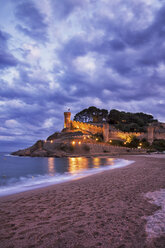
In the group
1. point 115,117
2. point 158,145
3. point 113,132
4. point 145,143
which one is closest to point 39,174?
point 145,143

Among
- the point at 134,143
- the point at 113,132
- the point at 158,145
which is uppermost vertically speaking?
the point at 113,132

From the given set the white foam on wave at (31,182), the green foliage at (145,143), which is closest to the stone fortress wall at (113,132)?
the green foliage at (145,143)

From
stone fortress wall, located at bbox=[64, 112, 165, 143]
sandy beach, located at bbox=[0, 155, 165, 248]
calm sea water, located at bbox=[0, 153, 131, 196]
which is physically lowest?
calm sea water, located at bbox=[0, 153, 131, 196]

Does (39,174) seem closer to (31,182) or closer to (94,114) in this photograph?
(31,182)

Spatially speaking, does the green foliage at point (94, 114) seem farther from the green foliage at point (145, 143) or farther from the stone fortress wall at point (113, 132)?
the green foliage at point (145, 143)

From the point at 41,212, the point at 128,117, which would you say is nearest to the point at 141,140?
the point at 128,117

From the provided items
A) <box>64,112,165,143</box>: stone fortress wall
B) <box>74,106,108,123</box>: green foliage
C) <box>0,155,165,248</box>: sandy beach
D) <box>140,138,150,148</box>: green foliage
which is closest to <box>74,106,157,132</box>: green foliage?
<box>74,106,108,123</box>: green foliage

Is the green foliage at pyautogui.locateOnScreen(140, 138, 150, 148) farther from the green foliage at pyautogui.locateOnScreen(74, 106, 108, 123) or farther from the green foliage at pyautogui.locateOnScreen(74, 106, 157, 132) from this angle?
the green foliage at pyautogui.locateOnScreen(74, 106, 108, 123)

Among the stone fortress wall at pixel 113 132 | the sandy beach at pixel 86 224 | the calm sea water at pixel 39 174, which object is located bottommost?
the calm sea water at pixel 39 174

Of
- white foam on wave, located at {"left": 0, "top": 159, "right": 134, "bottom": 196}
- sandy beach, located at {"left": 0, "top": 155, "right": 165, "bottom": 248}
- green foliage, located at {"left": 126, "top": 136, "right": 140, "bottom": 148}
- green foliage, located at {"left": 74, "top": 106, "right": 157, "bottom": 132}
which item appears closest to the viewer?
sandy beach, located at {"left": 0, "top": 155, "right": 165, "bottom": 248}

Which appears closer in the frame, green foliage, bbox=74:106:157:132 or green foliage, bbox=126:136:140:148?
green foliage, bbox=126:136:140:148

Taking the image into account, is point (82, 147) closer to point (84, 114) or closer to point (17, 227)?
point (17, 227)

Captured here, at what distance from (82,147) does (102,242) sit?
42.5m

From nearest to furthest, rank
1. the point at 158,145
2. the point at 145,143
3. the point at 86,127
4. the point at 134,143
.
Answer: the point at 158,145
the point at 134,143
the point at 145,143
the point at 86,127
